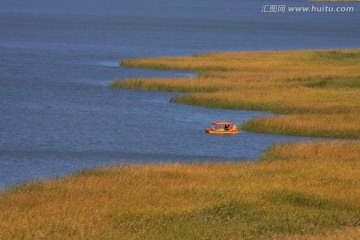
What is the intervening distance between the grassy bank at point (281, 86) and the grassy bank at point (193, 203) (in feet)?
42.5

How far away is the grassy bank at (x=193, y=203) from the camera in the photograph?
69.7 feet

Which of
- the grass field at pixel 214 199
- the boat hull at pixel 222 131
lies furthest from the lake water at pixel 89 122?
the grass field at pixel 214 199

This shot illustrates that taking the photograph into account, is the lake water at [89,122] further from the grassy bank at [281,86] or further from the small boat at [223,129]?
the grassy bank at [281,86]

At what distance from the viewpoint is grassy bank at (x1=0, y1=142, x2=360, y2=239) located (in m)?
21.2

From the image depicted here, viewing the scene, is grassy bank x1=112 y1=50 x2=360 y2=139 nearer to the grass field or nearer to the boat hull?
the grass field

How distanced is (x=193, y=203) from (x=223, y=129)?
71.9 ft

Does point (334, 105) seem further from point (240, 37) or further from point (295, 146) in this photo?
point (240, 37)

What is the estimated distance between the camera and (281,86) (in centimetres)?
6128

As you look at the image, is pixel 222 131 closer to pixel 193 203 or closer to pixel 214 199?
pixel 214 199

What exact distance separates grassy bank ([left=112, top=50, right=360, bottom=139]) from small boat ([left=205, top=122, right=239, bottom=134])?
706mm

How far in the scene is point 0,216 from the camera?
22.6 metres

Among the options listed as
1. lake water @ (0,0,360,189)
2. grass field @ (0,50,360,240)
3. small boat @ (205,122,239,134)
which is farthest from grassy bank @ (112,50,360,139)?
lake water @ (0,0,360,189)

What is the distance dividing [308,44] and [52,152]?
9277cm

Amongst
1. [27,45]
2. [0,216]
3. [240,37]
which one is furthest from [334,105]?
[240,37]
